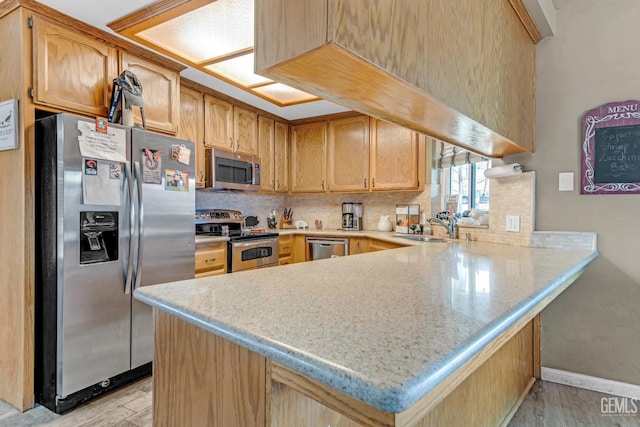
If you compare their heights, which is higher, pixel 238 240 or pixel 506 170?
pixel 506 170

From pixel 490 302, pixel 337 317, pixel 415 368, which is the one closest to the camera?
pixel 415 368

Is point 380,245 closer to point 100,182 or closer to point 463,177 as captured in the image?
point 463,177

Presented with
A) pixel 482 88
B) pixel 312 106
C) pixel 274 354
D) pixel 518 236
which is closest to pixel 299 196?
pixel 312 106

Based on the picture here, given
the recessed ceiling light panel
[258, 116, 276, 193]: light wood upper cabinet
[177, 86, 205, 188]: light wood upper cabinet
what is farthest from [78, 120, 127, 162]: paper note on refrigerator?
[258, 116, 276, 193]: light wood upper cabinet

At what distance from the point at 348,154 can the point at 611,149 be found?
242cm

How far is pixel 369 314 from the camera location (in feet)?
2.46

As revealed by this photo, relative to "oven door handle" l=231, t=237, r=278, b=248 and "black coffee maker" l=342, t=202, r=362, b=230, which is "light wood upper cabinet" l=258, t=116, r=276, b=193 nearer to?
"oven door handle" l=231, t=237, r=278, b=248

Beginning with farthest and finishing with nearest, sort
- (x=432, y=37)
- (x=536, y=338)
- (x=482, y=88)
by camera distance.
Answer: (x=536, y=338), (x=482, y=88), (x=432, y=37)

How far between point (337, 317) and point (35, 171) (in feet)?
6.87

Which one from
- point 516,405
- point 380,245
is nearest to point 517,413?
point 516,405

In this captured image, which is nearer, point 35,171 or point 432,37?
point 432,37

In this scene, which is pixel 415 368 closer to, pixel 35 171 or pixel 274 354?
pixel 274 354

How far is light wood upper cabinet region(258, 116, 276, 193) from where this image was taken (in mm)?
3908

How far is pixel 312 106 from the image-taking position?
3668 mm
